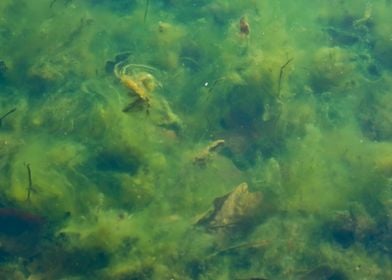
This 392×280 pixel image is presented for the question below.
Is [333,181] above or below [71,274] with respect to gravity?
above

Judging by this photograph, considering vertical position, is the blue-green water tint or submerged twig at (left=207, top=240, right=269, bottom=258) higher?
the blue-green water tint

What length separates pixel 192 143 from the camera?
4.83m

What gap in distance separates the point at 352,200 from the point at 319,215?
41 cm

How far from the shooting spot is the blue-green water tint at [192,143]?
159 inches

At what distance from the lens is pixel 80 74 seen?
Answer: 527cm

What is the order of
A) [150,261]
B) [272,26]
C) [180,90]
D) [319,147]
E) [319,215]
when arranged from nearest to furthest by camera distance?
[150,261], [319,215], [319,147], [180,90], [272,26]

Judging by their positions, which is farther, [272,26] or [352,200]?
[272,26]

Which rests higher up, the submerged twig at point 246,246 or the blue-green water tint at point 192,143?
the blue-green water tint at point 192,143

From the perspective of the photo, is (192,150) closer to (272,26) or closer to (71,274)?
(71,274)

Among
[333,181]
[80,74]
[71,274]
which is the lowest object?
[71,274]

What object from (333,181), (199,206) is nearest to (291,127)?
(333,181)

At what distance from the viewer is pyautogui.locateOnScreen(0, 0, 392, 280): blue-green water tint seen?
13.3ft

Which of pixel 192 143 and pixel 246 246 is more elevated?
pixel 192 143

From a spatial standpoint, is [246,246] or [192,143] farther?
[192,143]
